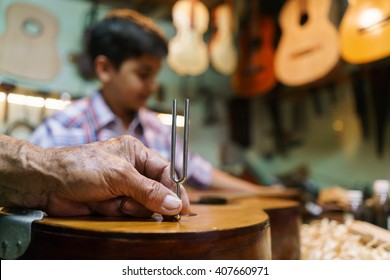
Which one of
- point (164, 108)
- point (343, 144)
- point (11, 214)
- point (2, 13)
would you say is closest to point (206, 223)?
point (11, 214)

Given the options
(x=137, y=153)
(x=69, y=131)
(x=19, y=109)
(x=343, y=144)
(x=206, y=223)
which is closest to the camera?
(x=206, y=223)

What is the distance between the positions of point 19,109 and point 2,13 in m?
0.54

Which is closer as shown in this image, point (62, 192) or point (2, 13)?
point (62, 192)

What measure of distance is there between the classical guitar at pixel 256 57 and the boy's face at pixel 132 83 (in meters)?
1.03

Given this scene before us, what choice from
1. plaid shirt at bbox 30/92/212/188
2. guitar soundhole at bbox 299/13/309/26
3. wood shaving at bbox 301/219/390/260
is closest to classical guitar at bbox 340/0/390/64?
guitar soundhole at bbox 299/13/309/26

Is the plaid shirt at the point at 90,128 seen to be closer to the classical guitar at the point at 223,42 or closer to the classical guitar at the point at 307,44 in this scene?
the classical guitar at the point at 307,44

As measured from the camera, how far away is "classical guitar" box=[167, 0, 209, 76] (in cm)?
227

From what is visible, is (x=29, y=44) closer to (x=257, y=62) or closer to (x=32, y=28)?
(x=32, y=28)

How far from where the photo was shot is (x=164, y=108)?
2.23 metres

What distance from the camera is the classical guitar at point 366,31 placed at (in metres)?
1.40

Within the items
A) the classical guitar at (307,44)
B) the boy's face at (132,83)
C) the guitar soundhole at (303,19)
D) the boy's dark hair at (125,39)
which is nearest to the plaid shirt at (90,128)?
the boy's face at (132,83)

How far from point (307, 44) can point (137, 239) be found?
5.75 feet

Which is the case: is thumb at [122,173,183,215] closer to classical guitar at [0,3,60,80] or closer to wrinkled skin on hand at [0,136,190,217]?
wrinkled skin on hand at [0,136,190,217]
